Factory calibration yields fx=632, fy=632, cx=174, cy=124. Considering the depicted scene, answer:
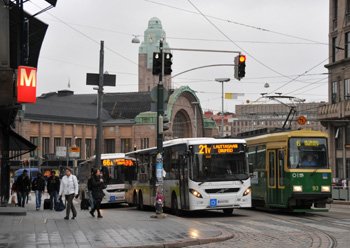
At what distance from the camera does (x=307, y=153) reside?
24.1 meters

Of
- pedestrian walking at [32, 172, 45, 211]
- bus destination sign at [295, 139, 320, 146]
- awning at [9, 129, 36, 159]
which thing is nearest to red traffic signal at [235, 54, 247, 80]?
bus destination sign at [295, 139, 320, 146]

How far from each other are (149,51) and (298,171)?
117305 mm

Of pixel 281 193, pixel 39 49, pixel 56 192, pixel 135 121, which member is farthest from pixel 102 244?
pixel 135 121

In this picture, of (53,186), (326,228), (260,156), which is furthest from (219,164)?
(53,186)

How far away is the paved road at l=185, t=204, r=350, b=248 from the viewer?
14641 millimetres

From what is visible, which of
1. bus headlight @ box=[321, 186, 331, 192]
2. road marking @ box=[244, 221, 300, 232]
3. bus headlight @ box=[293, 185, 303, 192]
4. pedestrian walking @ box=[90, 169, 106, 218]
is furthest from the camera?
bus headlight @ box=[321, 186, 331, 192]

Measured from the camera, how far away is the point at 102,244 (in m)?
13.4

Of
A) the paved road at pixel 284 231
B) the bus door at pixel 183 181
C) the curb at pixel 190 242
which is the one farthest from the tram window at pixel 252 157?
the curb at pixel 190 242

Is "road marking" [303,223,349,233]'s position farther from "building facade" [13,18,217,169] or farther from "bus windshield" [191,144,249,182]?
"building facade" [13,18,217,169]

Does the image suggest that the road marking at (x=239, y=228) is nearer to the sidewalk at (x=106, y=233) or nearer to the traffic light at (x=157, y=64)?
the sidewalk at (x=106, y=233)

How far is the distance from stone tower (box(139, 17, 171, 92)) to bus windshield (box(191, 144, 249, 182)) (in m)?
103

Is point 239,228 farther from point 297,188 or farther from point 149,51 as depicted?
point 149,51

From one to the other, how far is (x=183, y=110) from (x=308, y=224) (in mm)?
111142

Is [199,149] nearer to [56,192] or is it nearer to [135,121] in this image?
[56,192]
